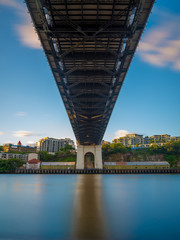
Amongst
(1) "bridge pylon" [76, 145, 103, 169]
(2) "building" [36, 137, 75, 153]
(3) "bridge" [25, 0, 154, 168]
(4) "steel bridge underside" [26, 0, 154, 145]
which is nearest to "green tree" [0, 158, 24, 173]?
(1) "bridge pylon" [76, 145, 103, 169]

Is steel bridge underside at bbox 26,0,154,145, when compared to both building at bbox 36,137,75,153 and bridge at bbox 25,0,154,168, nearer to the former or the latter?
bridge at bbox 25,0,154,168

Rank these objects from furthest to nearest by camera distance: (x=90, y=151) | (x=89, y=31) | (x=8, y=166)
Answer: (x=90, y=151) < (x=8, y=166) < (x=89, y=31)

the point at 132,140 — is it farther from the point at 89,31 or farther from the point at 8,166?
the point at 89,31

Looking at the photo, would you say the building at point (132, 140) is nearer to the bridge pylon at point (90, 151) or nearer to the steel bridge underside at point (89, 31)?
the bridge pylon at point (90, 151)

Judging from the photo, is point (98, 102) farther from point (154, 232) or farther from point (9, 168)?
point (9, 168)

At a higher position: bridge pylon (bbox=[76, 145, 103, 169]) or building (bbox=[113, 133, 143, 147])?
building (bbox=[113, 133, 143, 147])

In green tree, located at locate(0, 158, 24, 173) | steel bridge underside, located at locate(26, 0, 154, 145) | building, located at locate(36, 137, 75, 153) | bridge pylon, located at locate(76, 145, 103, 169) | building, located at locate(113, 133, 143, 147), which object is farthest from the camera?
building, located at locate(36, 137, 75, 153)

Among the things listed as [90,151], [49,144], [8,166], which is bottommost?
[8,166]

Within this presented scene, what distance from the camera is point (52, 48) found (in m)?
14.1

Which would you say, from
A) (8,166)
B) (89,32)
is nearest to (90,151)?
(8,166)

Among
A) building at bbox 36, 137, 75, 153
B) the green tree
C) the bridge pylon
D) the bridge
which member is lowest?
the green tree

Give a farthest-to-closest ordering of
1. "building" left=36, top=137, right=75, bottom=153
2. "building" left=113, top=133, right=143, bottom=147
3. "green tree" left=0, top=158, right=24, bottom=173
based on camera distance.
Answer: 1. "building" left=36, top=137, right=75, bottom=153
2. "building" left=113, top=133, right=143, bottom=147
3. "green tree" left=0, top=158, right=24, bottom=173

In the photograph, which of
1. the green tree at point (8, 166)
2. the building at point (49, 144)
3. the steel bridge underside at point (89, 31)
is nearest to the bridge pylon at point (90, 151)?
the green tree at point (8, 166)

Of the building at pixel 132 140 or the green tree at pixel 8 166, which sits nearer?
the green tree at pixel 8 166
